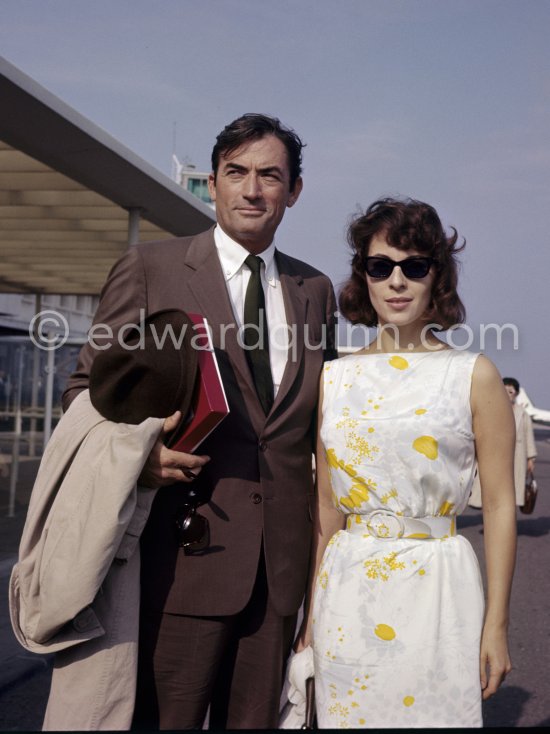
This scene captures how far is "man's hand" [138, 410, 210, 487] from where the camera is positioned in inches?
89.2

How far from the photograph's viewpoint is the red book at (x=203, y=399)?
7.18 feet

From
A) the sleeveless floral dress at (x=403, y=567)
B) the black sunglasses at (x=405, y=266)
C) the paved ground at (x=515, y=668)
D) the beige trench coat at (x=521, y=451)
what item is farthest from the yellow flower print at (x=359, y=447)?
the beige trench coat at (x=521, y=451)

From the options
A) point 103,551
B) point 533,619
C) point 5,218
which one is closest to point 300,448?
point 103,551

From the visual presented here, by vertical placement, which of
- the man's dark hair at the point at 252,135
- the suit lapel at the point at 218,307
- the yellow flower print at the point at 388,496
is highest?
the man's dark hair at the point at 252,135

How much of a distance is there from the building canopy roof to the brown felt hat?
376 cm

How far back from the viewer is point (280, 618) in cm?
263

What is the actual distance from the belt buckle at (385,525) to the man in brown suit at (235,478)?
311 mm

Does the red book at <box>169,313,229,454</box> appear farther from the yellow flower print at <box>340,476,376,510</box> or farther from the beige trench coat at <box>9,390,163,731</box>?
the yellow flower print at <box>340,476,376,510</box>

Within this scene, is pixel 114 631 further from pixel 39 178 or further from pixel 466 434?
pixel 39 178

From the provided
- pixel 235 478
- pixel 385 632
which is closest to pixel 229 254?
pixel 235 478

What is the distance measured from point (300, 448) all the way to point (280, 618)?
497 millimetres

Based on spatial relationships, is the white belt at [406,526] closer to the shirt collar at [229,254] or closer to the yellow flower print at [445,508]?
the yellow flower print at [445,508]

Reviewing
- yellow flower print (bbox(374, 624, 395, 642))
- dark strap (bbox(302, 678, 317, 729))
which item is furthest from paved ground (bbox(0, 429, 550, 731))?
yellow flower print (bbox(374, 624, 395, 642))

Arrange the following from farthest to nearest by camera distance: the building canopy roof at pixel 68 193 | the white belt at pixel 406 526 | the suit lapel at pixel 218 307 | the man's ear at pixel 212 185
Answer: the building canopy roof at pixel 68 193
the man's ear at pixel 212 185
the suit lapel at pixel 218 307
the white belt at pixel 406 526
